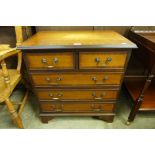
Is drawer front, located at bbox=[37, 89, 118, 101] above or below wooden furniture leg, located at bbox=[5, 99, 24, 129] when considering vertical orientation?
above

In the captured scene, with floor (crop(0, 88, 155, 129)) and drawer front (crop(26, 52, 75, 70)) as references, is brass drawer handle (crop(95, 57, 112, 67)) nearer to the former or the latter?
drawer front (crop(26, 52, 75, 70))

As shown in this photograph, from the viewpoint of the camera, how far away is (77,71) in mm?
1143

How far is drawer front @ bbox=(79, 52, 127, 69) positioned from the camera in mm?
1053

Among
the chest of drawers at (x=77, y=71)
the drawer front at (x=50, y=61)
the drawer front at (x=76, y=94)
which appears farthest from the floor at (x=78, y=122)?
the drawer front at (x=50, y=61)

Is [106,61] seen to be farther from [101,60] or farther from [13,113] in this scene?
[13,113]

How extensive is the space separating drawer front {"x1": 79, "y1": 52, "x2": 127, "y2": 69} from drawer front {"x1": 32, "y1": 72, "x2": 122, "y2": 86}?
8cm

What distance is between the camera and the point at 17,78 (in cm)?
135

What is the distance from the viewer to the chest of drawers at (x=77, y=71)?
3.39ft

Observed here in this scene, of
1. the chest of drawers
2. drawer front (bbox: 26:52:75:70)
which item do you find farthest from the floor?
drawer front (bbox: 26:52:75:70)

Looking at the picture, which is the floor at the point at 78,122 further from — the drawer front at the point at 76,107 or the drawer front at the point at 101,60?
the drawer front at the point at 101,60

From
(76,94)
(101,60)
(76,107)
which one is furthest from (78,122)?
(101,60)

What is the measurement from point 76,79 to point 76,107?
352mm

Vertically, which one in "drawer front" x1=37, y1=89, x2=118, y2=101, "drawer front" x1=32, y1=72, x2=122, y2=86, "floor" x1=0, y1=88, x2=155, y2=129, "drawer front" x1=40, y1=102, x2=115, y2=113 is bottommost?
"floor" x1=0, y1=88, x2=155, y2=129

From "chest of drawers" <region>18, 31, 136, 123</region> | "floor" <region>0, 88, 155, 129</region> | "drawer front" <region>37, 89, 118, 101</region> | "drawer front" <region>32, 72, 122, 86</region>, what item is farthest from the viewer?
"floor" <region>0, 88, 155, 129</region>
